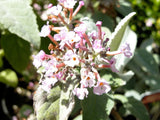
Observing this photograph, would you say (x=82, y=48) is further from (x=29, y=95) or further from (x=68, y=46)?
(x=29, y=95)

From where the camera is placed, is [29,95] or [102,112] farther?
[29,95]

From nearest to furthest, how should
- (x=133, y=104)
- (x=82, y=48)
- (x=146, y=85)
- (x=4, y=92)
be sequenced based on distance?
(x=82, y=48)
(x=133, y=104)
(x=146, y=85)
(x=4, y=92)

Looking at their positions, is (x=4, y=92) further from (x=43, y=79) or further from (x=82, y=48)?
(x=82, y=48)

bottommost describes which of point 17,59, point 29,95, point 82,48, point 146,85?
point 29,95

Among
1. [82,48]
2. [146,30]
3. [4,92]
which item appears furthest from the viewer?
[146,30]

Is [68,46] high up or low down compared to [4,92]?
up

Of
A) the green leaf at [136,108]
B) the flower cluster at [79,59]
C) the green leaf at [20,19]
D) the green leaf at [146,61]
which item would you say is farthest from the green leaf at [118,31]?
the green leaf at [146,61]

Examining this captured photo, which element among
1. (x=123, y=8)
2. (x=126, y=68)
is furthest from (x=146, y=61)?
(x=123, y=8)

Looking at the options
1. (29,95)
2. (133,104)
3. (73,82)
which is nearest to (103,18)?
(133,104)

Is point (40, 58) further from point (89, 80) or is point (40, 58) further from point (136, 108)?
point (136, 108)
